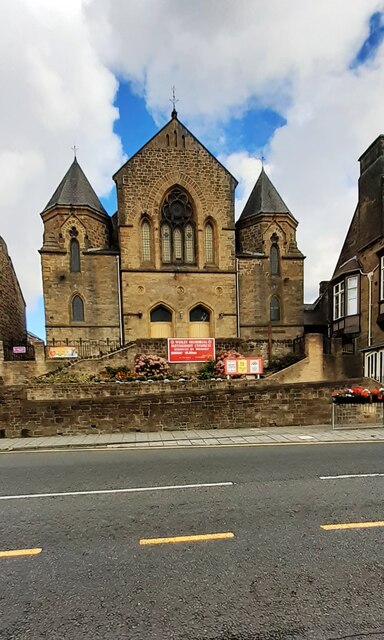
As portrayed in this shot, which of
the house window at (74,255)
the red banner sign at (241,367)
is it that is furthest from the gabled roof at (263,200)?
the red banner sign at (241,367)

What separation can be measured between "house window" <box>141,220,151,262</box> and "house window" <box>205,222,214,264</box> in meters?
4.65

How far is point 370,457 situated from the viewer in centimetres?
805

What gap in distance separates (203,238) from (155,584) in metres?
25.2

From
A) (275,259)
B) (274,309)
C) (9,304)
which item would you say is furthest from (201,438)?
(9,304)

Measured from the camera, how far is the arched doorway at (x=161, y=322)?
25.8m

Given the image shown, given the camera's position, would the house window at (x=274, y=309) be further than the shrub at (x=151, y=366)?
Yes

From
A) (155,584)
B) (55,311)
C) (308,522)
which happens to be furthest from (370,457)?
(55,311)

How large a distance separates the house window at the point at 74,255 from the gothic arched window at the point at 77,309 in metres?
2.31

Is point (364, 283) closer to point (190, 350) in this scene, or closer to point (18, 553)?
point (190, 350)

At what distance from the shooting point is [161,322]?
2597cm

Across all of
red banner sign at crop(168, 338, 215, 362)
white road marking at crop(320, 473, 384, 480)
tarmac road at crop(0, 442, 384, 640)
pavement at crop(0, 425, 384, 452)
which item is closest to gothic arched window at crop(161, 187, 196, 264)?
red banner sign at crop(168, 338, 215, 362)

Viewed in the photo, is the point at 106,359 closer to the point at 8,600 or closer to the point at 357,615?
the point at 8,600

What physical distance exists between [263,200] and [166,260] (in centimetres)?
1065

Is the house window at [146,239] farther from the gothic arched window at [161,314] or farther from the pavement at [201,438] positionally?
the pavement at [201,438]
